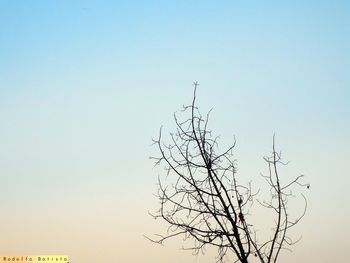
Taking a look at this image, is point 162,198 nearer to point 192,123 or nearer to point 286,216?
point 192,123

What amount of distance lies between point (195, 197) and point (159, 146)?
684mm

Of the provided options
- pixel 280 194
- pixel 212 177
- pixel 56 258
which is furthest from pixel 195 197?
pixel 56 258

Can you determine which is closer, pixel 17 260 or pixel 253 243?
pixel 253 243

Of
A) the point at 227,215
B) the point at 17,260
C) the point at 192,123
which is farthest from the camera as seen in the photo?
the point at 17,260

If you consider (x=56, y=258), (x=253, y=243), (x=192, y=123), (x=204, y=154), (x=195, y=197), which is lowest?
(x=253, y=243)

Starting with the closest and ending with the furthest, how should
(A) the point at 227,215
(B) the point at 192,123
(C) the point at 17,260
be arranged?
(A) the point at 227,215, (B) the point at 192,123, (C) the point at 17,260

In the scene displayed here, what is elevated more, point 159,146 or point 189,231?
point 159,146

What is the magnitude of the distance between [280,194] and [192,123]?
1223 millimetres

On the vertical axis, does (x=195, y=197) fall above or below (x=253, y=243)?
above

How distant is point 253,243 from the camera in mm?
4289

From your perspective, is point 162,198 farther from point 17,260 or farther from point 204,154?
point 17,260

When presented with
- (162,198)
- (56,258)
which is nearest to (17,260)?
(56,258)

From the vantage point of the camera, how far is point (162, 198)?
4.52 m

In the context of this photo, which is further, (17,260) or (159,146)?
(17,260)
